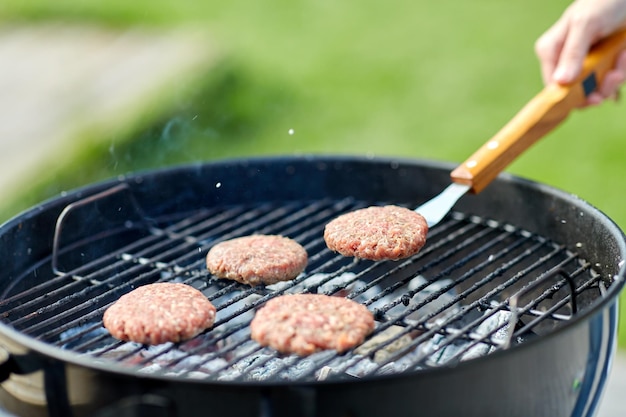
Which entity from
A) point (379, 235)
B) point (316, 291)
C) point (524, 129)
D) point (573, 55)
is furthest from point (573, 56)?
point (316, 291)

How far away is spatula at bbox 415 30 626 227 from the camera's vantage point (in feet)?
7.27

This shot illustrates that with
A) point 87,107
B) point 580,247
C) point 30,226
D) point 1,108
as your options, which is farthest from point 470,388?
point 1,108

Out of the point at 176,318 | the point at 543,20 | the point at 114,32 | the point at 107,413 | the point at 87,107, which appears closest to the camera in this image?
the point at 107,413

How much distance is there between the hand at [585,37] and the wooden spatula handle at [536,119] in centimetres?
3

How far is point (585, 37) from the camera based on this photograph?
94.2 inches

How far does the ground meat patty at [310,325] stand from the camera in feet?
5.65

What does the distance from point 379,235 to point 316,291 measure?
0.24m

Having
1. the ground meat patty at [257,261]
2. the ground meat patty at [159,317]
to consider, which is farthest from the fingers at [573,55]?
the ground meat patty at [159,317]

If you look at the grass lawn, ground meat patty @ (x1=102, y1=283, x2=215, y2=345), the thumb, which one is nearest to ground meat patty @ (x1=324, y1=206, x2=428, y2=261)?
ground meat patty @ (x1=102, y1=283, x2=215, y2=345)

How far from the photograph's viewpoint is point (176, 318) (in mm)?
1839

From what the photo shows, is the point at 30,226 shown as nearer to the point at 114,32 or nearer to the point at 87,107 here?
the point at 87,107

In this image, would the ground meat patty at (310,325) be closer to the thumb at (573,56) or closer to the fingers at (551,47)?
the thumb at (573,56)

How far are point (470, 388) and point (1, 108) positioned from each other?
5357 millimetres

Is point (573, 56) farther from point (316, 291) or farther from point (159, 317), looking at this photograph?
point (159, 317)
